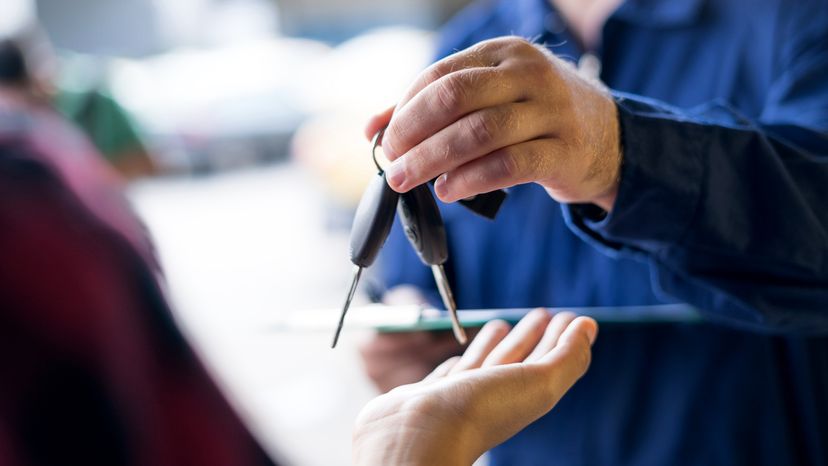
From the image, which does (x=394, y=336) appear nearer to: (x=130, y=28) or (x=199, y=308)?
(x=199, y=308)

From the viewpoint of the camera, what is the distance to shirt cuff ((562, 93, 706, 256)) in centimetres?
52

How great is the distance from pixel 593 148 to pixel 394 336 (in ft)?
0.76

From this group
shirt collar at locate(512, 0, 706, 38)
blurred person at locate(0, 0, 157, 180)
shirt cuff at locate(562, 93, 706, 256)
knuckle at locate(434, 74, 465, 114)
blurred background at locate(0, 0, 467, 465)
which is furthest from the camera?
blurred person at locate(0, 0, 157, 180)

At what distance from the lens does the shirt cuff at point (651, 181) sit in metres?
0.52

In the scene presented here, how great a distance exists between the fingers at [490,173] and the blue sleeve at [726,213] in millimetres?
110

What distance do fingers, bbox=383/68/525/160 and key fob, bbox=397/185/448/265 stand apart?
0.12 ft

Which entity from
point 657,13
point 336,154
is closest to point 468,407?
point 657,13

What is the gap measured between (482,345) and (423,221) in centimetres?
12

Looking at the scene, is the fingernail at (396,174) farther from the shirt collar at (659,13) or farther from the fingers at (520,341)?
the shirt collar at (659,13)

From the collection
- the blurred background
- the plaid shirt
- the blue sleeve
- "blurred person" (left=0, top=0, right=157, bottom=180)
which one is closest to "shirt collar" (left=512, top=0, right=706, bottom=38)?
the blue sleeve

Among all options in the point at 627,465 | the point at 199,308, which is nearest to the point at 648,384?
the point at 627,465

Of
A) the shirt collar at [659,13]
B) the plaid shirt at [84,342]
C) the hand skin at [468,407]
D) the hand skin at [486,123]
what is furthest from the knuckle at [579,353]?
the shirt collar at [659,13]

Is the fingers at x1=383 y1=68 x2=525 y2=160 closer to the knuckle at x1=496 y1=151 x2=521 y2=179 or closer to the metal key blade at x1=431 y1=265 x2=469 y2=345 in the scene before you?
the knuckle at x1=496 y1=151 x2=521 y2=179

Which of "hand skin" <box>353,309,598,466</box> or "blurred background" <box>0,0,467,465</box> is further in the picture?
"blurred background" <box>0,0,467,465</box>
